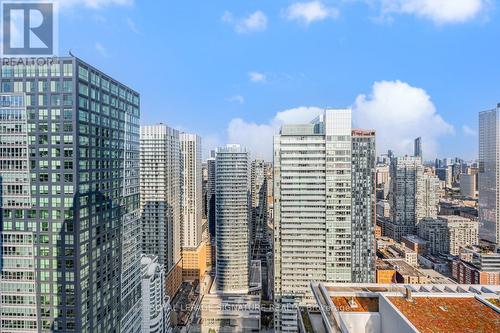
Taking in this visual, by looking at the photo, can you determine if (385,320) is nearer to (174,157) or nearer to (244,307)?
(244,307)

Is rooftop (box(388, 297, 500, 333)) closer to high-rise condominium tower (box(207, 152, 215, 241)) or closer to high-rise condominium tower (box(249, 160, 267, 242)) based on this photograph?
high-rise condominium tower (box(249, 160, 267, 242))

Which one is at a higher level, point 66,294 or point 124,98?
point 124,98

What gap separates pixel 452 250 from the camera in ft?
152

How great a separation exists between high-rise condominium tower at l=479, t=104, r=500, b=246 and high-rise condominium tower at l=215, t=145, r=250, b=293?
107 ft

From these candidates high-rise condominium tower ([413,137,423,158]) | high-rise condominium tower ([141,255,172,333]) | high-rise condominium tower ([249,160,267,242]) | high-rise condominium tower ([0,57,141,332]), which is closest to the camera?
high-rise condominium tower ([0,57,141,332])

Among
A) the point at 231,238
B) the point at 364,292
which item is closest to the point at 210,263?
the point at 231,238

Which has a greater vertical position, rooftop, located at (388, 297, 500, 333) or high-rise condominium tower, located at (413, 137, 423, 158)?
high-rise condominium tower, located at (413, 137, 423, 158)

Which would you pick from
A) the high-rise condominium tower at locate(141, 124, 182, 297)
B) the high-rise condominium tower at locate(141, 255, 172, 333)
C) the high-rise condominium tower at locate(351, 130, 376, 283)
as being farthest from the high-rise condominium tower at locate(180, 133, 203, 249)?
the high-rise condominium tower at locate(351, 130, 376, 283)

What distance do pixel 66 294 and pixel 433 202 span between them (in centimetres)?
5786

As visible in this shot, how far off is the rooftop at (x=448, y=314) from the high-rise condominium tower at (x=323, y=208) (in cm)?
1087

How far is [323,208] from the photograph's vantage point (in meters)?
20.2

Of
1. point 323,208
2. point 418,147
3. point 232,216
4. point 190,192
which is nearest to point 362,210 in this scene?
point 323,208

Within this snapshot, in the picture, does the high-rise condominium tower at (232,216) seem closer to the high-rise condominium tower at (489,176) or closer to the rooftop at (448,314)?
the rooftop at (448,314)

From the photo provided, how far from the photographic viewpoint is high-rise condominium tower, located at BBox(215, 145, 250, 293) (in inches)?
1264
